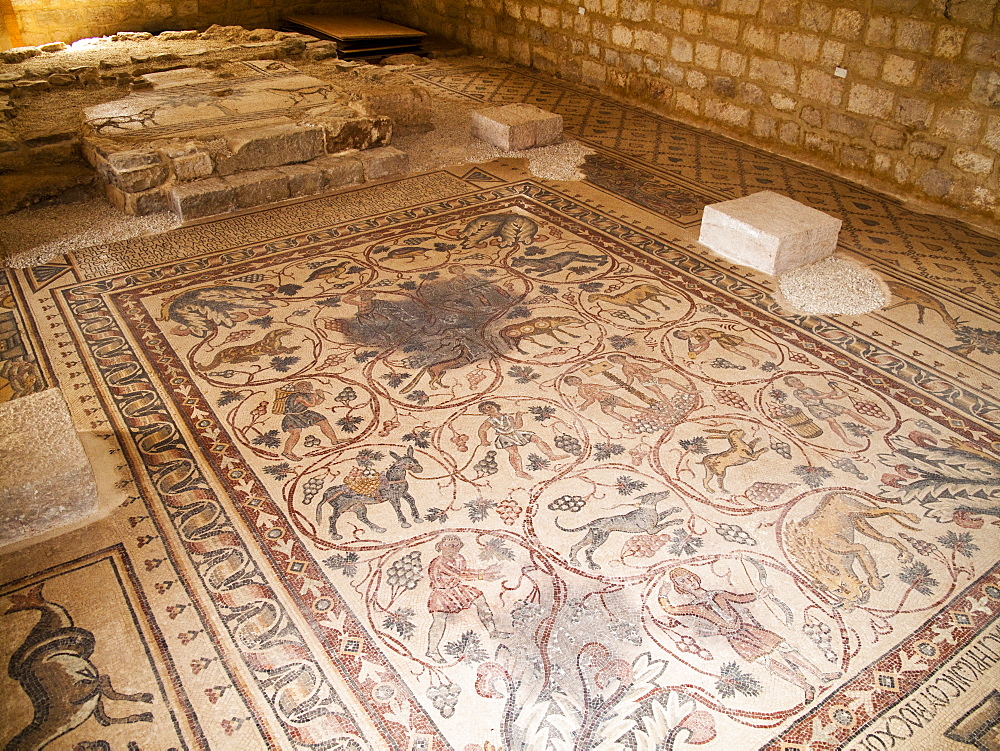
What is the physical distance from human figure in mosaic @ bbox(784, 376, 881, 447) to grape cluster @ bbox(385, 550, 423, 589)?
1597 mm

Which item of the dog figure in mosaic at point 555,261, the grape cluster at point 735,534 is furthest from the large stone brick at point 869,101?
the grape cluster at point 735,534

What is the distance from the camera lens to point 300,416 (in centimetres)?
281

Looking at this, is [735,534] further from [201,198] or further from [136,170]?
[136,170]

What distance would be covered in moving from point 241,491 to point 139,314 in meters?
1.39

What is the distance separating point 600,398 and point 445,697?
1.38 meters

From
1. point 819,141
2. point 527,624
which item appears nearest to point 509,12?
point 819,141

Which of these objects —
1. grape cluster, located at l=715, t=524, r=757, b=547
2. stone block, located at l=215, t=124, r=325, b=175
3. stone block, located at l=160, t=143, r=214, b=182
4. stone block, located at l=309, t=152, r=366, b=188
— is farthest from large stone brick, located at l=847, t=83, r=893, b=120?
stone block, located at l=160, t=143, r=214, b=182

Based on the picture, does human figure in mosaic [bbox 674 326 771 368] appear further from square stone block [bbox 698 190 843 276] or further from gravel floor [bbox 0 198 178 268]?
gravel floor [bbox 0 198 178 268]

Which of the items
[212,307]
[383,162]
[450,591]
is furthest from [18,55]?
[450,591]

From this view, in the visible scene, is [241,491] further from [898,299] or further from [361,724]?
[898,299]

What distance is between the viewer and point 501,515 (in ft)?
7.82

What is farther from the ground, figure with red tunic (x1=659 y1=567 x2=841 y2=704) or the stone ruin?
the stone ruin

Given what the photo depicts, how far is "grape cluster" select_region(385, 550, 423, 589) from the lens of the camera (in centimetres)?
215

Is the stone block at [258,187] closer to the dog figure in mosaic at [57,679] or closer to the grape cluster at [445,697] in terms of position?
the dog figure in mosaic at [57,679]
